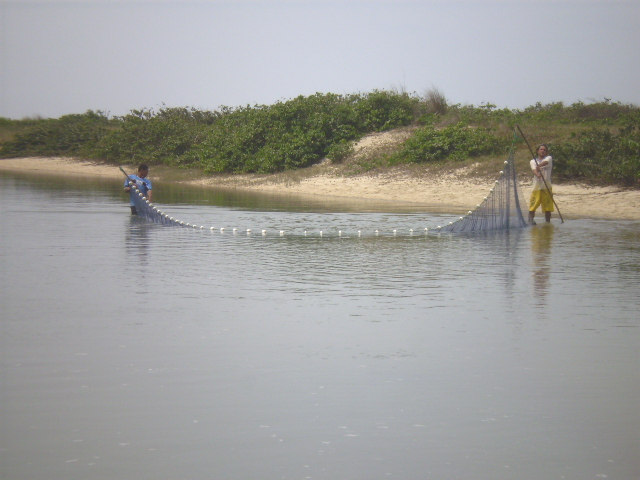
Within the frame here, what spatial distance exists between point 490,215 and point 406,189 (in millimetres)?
10768

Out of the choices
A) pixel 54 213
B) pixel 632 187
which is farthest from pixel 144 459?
pixel 632 187

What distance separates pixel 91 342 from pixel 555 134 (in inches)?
992

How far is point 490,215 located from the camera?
18.5 m

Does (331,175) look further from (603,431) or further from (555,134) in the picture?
(603,431)

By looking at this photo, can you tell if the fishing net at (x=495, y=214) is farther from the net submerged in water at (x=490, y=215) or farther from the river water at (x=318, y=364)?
the river water at (x=318, y=364)

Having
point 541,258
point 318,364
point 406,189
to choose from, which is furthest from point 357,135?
point 318,364

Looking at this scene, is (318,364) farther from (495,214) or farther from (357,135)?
(357,135)

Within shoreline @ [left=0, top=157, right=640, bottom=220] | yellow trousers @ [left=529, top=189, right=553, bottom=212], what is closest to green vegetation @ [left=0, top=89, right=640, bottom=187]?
shoreline @ [left=0, top=157, right=640, bottom=220]

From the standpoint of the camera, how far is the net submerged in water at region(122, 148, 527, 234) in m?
17.8

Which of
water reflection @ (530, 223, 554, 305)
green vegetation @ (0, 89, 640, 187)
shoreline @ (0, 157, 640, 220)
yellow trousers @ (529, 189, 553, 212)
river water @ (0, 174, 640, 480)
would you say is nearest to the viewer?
river water @ (0, 174, 640, 480)

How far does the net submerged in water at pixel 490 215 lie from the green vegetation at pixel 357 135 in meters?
6.19

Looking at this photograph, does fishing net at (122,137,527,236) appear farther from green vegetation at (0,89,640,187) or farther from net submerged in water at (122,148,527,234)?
green vegetation at (0,89,640,187)

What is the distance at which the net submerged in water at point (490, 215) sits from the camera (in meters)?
17.8

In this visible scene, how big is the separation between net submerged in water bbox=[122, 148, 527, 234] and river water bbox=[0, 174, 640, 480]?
331cm
